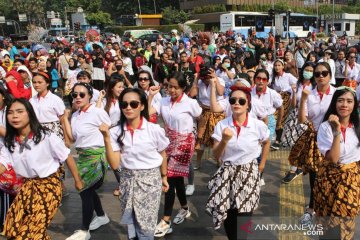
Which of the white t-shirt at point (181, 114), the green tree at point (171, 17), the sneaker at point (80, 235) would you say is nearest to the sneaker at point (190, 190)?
the white t-shirt at point (181, 114)

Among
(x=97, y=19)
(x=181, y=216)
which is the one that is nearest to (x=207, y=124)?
(x=181, y=216)

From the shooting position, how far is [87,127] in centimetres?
442

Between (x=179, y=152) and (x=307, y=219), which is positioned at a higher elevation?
(x=179, y=152)

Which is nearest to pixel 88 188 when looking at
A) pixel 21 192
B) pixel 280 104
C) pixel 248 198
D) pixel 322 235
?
pixel 21 192

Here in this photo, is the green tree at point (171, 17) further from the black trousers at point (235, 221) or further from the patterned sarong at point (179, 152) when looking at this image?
the black trousers at point (235, 221)

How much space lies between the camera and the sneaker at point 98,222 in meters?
4.68

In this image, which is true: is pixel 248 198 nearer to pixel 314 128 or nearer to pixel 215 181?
pixel 215 181

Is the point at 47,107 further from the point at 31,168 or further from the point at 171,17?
the point at 171,17

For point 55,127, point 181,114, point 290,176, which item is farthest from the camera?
point 290,176

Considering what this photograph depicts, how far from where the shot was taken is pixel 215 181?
3.65 meters

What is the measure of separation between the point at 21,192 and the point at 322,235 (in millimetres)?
2738

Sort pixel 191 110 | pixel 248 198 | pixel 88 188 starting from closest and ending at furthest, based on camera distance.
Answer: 1. pixel 248 198
2. pixel 88 188
3. pixel 191 110

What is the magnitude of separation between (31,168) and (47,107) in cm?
214

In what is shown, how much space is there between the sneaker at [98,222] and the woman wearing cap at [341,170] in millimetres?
2574
